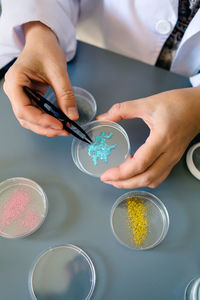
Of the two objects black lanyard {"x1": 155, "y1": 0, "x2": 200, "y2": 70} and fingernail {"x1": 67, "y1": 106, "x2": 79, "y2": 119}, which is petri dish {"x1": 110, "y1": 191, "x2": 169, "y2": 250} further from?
black lanyard {"x1": 155, "y1": 0, "x2": 200, "y2": 70}

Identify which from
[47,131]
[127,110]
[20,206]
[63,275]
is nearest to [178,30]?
[127,110]

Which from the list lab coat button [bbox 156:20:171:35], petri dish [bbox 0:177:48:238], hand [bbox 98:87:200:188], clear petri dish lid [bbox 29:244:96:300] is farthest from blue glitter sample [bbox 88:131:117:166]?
lab coat button [bbox 156:20:171:35]

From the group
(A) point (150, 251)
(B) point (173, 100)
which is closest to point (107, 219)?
(A) point (150, 251)

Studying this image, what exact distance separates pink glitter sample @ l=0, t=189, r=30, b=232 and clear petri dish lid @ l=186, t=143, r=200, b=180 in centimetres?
72

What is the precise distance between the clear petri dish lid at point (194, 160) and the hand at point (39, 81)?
1.72 ft

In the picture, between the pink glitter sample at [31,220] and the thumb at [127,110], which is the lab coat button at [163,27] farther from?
the pink glitter sample at [31,220]

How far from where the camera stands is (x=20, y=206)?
1.03 meters

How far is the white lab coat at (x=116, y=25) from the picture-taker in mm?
1098

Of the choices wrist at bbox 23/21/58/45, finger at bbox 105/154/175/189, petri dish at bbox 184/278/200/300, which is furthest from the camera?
wrist at bbox 23/21/58/45

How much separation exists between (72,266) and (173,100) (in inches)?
30.7

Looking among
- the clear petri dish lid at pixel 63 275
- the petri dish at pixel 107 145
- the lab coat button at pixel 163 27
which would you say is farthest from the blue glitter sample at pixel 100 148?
the lab coat button at pixel 163 27

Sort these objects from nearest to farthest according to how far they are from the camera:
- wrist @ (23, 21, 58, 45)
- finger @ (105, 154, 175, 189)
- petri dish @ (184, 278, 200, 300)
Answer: petri dish @ (184, 278, 200, 300), finger @ (105, 154, 175, 189), wrist @ (23, 21, 58, 45)

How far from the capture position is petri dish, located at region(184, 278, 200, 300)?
821 mm

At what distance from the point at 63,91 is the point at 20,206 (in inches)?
20.3
